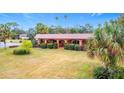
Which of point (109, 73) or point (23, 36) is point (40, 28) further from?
point (109, 73)

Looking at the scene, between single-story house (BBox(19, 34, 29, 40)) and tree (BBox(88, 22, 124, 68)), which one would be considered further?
single-story house (BBox(19, 34, 29, 40))

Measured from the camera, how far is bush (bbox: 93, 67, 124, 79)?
391cm

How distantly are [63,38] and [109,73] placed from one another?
2.41 ft

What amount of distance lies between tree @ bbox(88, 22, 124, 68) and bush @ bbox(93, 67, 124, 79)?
59 mm

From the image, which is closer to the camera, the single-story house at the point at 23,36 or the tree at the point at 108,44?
the tree at the point at 108,44

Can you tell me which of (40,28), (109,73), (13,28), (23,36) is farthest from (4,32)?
(109,73)

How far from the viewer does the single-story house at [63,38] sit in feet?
12.8

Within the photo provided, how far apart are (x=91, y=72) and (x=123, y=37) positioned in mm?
597

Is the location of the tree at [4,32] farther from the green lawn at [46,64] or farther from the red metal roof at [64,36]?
the red metal roof at [64,36]

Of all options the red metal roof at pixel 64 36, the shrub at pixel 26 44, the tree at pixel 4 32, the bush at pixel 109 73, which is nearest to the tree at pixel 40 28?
the red metal roof at pixel 64 36

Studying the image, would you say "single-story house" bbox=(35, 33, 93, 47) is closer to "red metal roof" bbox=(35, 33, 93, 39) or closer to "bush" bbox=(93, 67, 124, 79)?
"red metal roof" bbox=(35, 33, 93, 39)

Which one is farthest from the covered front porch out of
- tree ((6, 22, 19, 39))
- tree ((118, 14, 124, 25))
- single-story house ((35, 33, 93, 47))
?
tree ((118, 14, 124, 25))

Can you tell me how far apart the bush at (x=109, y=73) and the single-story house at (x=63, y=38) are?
41 centimetres

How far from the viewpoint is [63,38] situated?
3961mm
